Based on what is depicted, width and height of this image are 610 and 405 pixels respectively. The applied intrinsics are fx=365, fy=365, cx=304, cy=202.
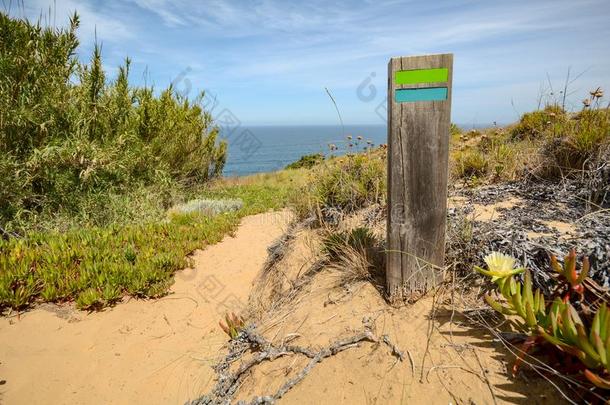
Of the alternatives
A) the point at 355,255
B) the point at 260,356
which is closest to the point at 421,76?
the point at 355,255

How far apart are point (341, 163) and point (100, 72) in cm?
482

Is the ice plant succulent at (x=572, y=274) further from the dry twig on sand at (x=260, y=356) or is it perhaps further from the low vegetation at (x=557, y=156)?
the low vegetation at (x=557, y=156)

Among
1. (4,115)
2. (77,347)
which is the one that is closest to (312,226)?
(77,347)

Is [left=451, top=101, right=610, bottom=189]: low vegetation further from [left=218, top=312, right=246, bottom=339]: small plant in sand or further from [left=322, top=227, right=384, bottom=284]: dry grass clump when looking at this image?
[left=218, top=312, right=246, bottom=339]: small plant in sand

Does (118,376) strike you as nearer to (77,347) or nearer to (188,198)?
(77,347)

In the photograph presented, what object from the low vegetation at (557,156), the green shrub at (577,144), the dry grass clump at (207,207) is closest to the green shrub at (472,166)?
the low vegetation at (557,156)

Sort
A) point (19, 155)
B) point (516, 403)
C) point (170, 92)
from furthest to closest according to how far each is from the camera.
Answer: point (170, 92)
point (19, 155)
point (516, 403)

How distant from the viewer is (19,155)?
5.78m

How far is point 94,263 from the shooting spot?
13.8 feet

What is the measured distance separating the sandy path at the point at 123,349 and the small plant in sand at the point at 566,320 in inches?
90.3

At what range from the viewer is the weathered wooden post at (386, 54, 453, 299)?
7.73 ft

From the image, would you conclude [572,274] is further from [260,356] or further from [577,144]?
[577,144]

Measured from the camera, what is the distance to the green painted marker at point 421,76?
7.66ft

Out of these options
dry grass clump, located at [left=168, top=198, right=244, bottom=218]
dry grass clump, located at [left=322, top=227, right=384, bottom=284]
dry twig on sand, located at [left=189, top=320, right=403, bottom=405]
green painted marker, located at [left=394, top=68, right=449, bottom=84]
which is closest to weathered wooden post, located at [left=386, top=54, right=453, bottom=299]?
green painted marker, located at [left=394, top=68, right=449, bottom=84]
